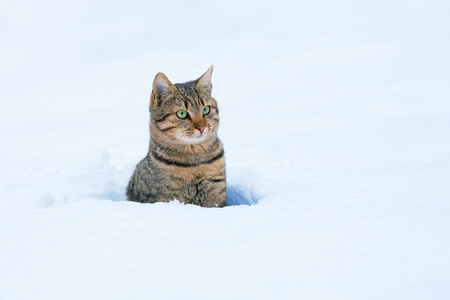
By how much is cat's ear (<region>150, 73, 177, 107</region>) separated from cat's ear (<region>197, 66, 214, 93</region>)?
0.23m

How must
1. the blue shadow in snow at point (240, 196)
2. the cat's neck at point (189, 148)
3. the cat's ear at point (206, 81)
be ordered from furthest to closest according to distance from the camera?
the blue shadow in snow at point (240, 196), the cat's ear at point (206, 81), the cat's neck at point (189, 148)

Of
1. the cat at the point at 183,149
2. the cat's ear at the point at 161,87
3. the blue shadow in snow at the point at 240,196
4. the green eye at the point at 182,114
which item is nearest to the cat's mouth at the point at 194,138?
the cat at the point at 183,149

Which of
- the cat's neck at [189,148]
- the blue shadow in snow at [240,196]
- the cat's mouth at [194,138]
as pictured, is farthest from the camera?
the blue shadow in snow at [240,196]

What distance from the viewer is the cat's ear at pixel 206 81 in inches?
123

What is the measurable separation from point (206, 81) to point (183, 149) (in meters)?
0.59

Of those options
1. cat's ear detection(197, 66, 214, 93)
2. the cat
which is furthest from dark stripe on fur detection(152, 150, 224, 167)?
cat's ear detection(197, 66, 214, 93)

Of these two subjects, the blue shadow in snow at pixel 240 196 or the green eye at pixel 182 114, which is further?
the blue shadow in snow at pixel 240 196

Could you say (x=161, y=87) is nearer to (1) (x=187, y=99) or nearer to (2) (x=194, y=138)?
(1) (x=187, y=99)

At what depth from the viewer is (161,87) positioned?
9.82 feet

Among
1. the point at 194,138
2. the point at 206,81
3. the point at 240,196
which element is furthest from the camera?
the point at 240,196

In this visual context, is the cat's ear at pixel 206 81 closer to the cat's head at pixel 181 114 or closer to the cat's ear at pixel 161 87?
the cat's head at pixel 181 114

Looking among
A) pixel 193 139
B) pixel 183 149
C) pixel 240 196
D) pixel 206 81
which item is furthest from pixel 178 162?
pixel 240 196

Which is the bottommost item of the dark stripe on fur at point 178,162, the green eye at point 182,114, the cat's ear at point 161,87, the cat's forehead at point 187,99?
the dark stripe on fur at point 178,162

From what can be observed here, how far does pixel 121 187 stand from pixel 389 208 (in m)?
2.67
